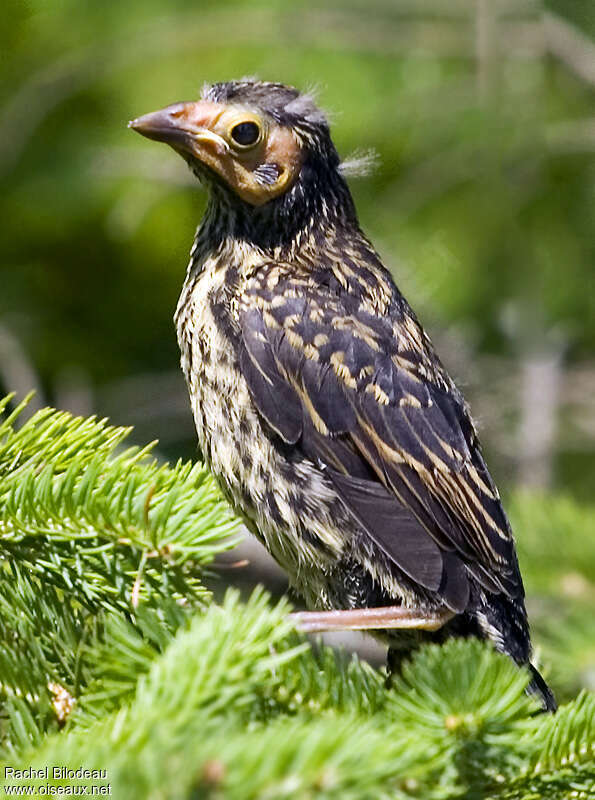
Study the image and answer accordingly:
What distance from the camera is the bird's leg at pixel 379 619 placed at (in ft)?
7.51

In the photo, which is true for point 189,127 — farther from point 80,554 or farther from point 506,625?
point 506,625

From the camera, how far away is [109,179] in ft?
15.3

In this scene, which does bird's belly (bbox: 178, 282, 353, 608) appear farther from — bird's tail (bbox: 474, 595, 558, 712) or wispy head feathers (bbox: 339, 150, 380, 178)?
wispy head feathers (bbox: 339, 150, 380, 178)

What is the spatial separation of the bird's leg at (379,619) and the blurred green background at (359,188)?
2.11 meters

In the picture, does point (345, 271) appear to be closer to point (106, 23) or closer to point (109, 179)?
point (109, 179)

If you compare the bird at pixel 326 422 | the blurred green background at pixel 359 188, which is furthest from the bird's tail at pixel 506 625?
the blurred green background at pixel 359 188

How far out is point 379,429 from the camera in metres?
2.53

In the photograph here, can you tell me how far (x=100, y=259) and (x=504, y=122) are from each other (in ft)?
5.73

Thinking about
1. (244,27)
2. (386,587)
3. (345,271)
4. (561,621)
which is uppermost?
(244,27)

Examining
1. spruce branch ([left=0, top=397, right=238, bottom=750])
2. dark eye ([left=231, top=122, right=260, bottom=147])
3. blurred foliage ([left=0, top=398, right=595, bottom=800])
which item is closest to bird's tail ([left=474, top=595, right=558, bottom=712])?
blurred foliage ([left=0, top=398, right=595, bottom=800])

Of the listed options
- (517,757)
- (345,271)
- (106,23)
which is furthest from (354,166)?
(106,23)

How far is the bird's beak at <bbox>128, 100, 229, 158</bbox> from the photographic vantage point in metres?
2.61

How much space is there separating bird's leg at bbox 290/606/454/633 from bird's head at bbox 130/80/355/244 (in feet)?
3.29

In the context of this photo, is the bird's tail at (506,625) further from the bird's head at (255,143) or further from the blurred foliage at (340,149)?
the blurred foliage at (340,149)
